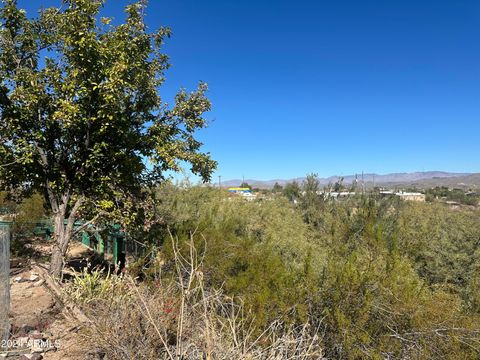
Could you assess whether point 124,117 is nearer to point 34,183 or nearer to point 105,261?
point 34,183

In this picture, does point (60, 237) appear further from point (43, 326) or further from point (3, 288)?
point (3, 288)

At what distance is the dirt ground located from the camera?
459cm

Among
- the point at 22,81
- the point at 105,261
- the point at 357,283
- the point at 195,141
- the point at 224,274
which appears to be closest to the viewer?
the point at 357,283

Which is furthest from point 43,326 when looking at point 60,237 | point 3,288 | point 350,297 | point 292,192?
point 292,192

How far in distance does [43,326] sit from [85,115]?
3.55m

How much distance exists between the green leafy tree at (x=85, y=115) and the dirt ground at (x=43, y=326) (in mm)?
859

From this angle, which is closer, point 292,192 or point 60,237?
point 60,237

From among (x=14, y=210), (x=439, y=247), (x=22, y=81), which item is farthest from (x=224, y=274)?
(x=14, y=210)

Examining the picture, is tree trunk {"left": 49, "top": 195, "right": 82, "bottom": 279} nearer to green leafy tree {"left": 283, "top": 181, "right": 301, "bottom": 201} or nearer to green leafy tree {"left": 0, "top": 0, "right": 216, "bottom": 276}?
green leafy tree {"left": 0, "top": 0, "right": 216, "bottom": 276}

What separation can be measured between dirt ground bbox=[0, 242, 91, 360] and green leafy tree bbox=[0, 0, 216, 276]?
2.82ft

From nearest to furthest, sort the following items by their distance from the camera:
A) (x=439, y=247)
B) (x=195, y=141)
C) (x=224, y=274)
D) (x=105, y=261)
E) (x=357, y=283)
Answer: (x=357, y=283) → (x=224, y=274) → (x=195, y=141) → (x=105, y=261) → (x=439, y=247)

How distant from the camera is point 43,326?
18.1 feet

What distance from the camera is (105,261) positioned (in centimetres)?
1038

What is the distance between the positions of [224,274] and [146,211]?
7.55 feet
